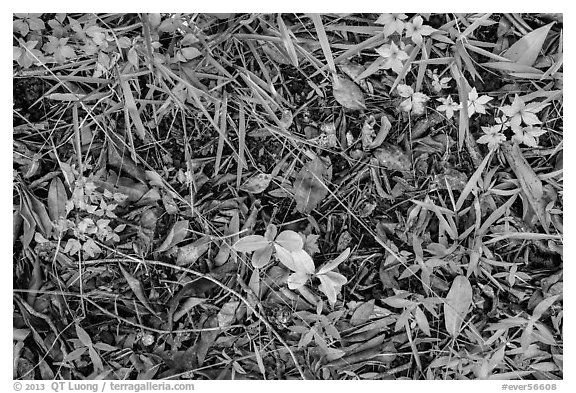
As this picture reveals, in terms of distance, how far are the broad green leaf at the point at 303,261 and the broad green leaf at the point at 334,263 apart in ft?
0.09

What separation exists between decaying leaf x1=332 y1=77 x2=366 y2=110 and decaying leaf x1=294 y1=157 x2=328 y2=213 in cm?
19

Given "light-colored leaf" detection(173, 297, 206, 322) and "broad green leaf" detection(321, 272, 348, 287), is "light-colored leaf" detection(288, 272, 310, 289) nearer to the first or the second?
"broad green leaf" detection(321, 272, 348, 287)

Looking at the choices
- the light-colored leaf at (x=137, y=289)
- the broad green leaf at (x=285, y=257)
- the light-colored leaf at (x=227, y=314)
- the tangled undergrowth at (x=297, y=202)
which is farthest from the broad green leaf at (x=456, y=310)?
the light-colored leaf at (x=137, y=289)

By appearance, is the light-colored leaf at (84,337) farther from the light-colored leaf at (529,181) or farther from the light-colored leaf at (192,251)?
the light-colored leaf at (529,181)

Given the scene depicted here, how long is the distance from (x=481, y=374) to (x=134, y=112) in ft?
3.99

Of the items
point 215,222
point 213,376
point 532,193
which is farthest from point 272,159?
point 532,193

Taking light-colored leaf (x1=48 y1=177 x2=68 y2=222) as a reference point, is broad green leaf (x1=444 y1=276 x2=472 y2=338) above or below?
below

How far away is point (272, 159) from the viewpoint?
1.74 m

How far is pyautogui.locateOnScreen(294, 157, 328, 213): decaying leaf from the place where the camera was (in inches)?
68.1

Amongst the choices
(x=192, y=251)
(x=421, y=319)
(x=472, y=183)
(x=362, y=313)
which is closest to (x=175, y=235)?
(x=192, y=251)

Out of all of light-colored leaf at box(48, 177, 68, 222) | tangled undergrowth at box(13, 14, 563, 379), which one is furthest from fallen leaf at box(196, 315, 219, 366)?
light-colored leaf at box(48, 177, 68, 222)

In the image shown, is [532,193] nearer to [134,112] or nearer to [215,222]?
[215,222]

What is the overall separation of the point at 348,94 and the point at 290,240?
17.6 inches
